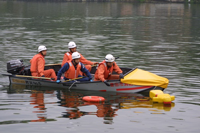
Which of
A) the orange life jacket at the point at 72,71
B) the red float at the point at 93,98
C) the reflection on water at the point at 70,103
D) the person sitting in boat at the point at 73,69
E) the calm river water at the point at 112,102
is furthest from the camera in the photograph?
the orange life jacket at the point at 72,71

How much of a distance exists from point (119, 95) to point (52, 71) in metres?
3.60

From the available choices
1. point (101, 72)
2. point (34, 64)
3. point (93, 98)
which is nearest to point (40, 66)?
point (34, 64)

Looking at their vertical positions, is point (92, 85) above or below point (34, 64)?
below

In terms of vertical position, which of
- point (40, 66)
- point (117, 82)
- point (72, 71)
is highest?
point (40, 66)

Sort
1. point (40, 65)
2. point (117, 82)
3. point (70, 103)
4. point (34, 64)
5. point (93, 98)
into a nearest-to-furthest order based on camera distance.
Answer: point (70, 103) < point (93, 98) < point (117, 82) < point (40, 65) < point (34, 64)

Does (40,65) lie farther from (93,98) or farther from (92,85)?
(93,98)

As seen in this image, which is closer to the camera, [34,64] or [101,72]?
[101,72]

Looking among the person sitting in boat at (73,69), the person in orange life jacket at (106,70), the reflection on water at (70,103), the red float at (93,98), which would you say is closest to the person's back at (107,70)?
the person in orange life jacket at (106,70)

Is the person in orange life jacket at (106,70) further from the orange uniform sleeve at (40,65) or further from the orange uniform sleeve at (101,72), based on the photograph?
the orange uniform sleeve at (40,65)

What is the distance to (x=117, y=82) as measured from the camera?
17547mm

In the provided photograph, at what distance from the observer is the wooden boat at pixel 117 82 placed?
56.9ft

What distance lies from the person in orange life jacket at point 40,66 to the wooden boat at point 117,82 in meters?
0.29

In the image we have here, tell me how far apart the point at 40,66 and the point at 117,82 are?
3.68 m

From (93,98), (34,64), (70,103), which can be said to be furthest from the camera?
(34,64)
